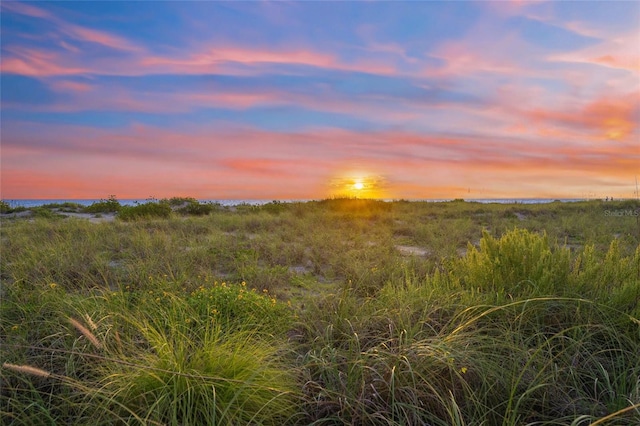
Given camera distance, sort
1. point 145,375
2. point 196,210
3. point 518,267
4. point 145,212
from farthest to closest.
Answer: point 196,210
point 145,212
point 518,267
point 145,375

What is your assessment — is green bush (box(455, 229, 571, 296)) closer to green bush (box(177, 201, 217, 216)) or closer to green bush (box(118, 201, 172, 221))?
green bush (box(118, 201, 172, 221))

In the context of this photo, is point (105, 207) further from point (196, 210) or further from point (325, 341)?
point (325, 341)

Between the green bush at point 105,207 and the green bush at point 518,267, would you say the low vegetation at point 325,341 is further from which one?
the green bush at point 105,207

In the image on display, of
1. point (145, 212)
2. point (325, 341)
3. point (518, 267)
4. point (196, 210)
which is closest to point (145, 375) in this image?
point (325, 341)

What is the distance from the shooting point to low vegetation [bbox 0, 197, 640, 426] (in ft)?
8.68

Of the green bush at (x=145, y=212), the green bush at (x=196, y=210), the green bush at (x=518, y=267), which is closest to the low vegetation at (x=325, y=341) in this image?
the green bush at (x=518, y=267)

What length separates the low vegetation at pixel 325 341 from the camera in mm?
2645

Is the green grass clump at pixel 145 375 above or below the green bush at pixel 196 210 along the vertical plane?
below

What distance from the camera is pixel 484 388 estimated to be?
2953mm

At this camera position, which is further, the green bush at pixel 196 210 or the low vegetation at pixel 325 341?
the green bush at pixel 196 210

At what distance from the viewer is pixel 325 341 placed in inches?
144

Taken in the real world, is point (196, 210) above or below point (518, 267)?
above

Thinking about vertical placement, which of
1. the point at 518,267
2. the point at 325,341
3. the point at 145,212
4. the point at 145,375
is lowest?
the point at 325,341

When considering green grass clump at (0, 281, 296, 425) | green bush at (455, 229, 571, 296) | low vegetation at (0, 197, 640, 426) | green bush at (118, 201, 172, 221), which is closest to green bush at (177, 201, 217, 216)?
green bush at (118, 201, 172, 221)
